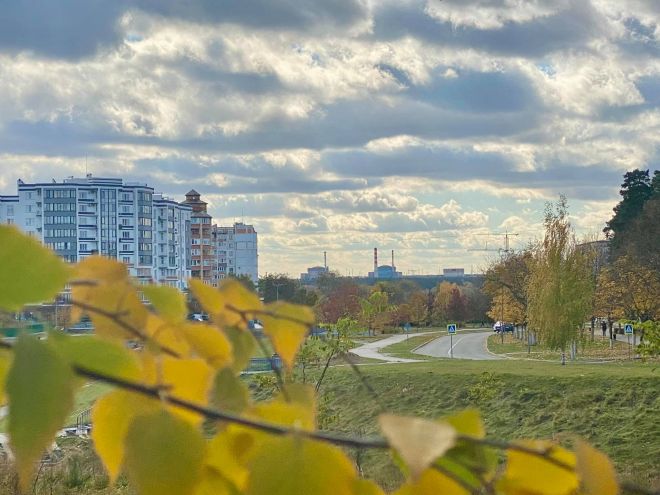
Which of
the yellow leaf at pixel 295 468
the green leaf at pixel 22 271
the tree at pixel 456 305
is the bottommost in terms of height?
the tree at pixel 456 305

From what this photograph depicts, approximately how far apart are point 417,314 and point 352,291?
7004 mm

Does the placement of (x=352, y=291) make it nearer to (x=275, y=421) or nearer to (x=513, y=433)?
(x=513, y=433)

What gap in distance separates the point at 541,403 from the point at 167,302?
10316mm

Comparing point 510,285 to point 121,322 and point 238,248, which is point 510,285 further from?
point 238,248

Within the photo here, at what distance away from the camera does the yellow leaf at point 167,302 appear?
0.26 m

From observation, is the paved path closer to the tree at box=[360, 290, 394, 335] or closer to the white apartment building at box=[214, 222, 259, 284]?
the tree at box=[360, 290, 394, 335]

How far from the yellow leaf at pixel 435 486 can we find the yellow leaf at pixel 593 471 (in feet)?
0.09

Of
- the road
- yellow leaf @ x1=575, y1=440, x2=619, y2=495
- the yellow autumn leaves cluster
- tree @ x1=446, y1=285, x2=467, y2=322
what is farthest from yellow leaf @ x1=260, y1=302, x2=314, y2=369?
tree @ x1=446, y1=285, x2=467, y2=322

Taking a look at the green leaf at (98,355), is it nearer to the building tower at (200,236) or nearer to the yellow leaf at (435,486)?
the yellow leaf at (435,486)

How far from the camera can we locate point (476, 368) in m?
12.9

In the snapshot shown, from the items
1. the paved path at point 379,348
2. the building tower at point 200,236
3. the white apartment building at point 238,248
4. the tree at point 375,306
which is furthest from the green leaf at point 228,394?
the white apartment building at point 238,248

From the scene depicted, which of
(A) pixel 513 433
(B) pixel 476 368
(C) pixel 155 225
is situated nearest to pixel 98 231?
(C) pixel 155 225

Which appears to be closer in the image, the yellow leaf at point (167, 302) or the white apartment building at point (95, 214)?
the yellow leaf at point (167, 302)

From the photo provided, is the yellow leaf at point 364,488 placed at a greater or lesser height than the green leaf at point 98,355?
lesser
